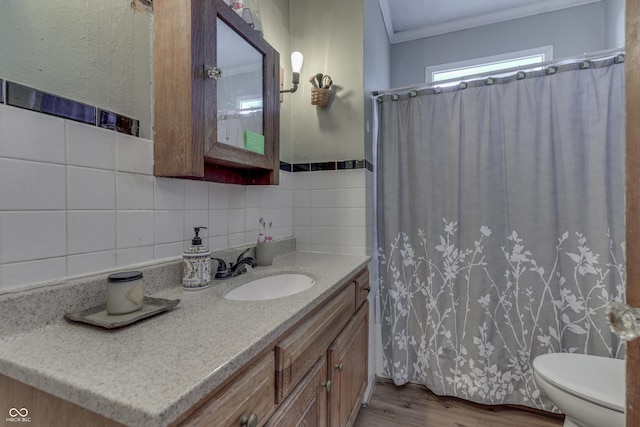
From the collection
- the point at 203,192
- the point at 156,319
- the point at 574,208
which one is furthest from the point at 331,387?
the point at 574,208

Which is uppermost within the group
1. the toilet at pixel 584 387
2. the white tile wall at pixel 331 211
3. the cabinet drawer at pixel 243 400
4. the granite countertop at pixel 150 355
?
the white tile wall at pixel 331 211

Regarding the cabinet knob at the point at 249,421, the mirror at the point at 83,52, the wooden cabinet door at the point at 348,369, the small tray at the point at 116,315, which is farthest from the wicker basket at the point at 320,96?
the cabinet knob at the point at 249,421

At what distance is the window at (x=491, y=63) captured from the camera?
2.17 m

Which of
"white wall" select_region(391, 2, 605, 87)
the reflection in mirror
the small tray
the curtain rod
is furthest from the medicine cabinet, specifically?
"white wall" select_region(391, 2, 605, 87)

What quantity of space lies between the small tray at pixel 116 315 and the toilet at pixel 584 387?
151 centimetres

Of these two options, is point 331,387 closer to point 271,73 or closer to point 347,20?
point 271,73

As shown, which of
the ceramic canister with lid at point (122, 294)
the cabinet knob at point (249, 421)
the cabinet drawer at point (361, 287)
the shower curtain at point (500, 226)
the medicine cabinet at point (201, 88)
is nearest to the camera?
the cabinet knob at point (249, 421)

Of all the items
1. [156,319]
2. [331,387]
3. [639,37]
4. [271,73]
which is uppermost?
[271,73]

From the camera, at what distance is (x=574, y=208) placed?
1.49 meters

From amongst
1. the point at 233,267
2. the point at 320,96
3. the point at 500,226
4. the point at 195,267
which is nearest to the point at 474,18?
the point at 320,96

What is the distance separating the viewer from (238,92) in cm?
110

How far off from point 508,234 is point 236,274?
4.88 feet

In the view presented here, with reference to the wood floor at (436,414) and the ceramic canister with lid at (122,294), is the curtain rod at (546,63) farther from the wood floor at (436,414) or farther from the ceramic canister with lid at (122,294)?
the wood floor at (436,414)

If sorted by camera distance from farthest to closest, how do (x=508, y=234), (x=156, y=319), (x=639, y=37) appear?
(x=508, y=234) → (x=156, y=319) → (x=639, y=37)
